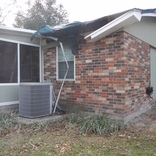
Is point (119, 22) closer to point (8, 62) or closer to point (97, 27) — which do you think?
point (97, 27)

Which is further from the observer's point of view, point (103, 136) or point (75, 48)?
point (75, 48)

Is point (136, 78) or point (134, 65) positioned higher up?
point (134, 65)

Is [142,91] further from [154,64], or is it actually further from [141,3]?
[141,3]

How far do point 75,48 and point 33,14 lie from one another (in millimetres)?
18463

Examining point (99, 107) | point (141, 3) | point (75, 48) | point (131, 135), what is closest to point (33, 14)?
point (141, 3)

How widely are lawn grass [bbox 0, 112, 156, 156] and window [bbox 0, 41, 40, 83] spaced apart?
2.25m

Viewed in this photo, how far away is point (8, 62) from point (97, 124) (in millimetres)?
3754

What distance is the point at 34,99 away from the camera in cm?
544

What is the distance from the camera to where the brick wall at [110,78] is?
518 centimetres

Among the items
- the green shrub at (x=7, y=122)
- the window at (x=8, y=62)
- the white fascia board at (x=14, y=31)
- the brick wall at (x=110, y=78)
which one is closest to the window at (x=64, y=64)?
the brick wall at (x=110, y=78)

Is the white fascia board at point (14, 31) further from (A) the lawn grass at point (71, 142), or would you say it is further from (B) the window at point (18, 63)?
(A) the lawn grass at point (71, 142)

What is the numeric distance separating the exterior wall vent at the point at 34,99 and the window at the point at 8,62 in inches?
37.2

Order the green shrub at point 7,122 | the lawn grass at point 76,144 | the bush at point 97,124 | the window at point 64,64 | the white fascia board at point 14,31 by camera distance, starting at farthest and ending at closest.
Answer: the window at point 64,64
the white fascia board at point 14,31
the green shrub at point 7,122
the bush at point 97,124
the lawn grass at point 76,144

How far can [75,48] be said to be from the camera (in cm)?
614
